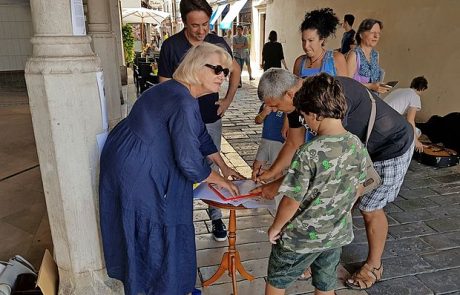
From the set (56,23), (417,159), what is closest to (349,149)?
(56,23)

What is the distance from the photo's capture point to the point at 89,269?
2.09 metres

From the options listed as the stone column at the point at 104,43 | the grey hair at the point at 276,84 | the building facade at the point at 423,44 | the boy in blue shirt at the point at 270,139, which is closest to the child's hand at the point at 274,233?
the grey hair at the point at 276,84

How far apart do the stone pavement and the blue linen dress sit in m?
0.74

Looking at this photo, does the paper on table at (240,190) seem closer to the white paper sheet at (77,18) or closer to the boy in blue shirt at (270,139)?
the boy in blue shirt at (270,139)

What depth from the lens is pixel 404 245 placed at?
3121 millimetres

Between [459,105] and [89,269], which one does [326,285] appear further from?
[459,105]

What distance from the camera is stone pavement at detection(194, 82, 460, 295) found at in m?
2.60

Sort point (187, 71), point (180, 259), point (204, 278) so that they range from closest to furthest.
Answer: point (187, 71), point (180, 259), point (204, 278)

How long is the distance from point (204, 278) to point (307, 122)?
58.6 inches

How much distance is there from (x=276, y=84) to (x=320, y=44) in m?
1.02

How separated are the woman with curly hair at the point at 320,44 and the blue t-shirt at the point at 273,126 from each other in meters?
0.40

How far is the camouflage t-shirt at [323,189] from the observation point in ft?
5.41

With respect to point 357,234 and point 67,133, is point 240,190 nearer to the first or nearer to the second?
point 67,133

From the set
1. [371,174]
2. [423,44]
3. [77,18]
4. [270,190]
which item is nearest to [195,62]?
[77,18]
